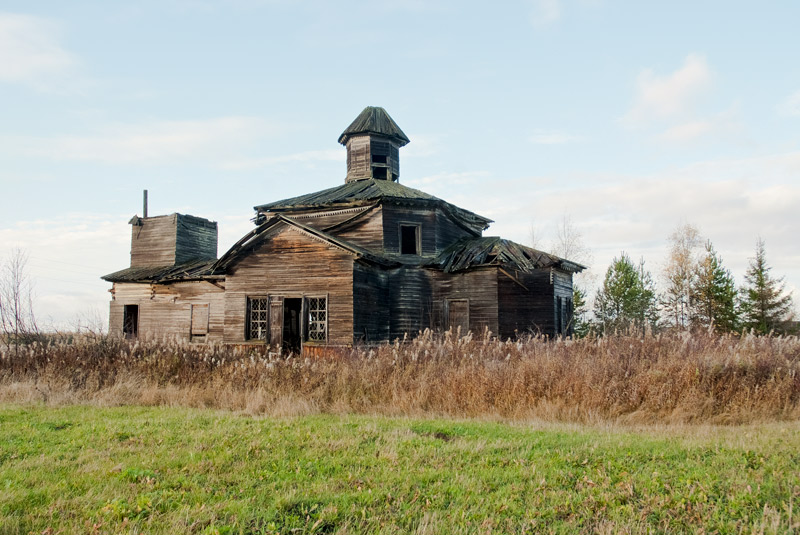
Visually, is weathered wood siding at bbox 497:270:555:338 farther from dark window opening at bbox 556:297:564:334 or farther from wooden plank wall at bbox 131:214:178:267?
wooden plank wall at bbox 131:214:178:267

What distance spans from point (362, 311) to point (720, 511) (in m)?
14.9

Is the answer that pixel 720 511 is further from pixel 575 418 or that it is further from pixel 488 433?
pixel 575 418

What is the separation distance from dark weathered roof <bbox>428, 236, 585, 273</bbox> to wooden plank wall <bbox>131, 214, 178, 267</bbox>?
15.1 m

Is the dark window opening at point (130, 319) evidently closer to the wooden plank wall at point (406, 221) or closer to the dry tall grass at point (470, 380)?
the wooden plank wall at point (406, 221)

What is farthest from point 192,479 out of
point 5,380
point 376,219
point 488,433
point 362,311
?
point 376,219

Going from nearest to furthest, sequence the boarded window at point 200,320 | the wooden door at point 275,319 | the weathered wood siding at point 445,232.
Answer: the wooden door at point 275,319 < the weathered wood siding at point 445,232 < the boarded window at point 200,320

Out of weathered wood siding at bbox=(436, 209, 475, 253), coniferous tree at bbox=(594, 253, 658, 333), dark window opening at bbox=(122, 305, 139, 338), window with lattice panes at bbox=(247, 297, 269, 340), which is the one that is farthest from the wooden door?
coniferous tree at bbox=(594, 253, 658, 333)

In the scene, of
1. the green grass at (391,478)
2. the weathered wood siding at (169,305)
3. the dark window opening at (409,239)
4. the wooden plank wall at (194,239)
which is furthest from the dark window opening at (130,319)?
the green grass at (391,478)

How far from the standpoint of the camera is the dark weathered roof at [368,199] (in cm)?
2317

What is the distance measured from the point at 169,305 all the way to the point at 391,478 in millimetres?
23160

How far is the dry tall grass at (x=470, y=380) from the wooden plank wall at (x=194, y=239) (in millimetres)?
17565

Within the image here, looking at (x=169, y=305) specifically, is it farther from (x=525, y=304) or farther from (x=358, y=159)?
(x=525, y=304)

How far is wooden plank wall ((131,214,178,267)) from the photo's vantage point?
30.5 meters

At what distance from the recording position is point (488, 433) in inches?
311
